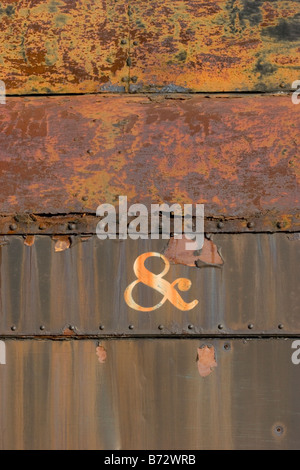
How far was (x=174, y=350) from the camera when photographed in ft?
7.18

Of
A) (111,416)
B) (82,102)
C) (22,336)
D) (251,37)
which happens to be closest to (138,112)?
(82,102)

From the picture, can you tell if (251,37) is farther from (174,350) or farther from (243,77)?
(174,350)

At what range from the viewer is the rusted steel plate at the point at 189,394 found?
7.15ft

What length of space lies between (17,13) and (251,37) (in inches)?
46.3

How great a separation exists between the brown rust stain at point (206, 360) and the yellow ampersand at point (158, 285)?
0.18 metres

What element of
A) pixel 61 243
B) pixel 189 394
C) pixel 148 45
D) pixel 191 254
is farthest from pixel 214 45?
pixel 189 394

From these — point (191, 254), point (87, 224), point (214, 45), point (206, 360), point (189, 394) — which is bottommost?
point (189, 394)

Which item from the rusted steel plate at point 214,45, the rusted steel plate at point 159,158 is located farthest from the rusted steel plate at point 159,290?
the rusted steel plate at point 214,45

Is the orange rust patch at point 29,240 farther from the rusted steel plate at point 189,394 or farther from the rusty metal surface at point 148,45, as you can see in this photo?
the rusty metal surface at point 148,45

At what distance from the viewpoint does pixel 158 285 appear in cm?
221

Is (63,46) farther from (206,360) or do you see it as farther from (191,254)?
(206,360)

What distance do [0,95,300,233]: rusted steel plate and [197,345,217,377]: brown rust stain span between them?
532 millimetres

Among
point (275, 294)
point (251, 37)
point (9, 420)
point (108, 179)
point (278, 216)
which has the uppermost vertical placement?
point (251, 37)

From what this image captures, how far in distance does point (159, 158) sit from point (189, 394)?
38.3 inches
